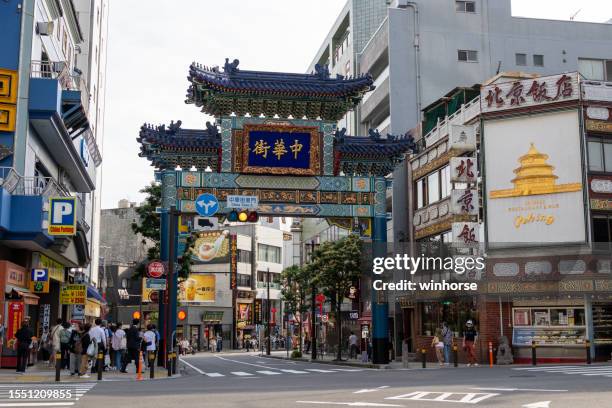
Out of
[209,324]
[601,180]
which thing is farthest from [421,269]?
[209,324]

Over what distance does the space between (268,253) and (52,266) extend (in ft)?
204

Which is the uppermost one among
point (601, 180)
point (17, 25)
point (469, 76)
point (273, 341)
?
point (469, 76)

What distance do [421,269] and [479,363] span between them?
1013cm

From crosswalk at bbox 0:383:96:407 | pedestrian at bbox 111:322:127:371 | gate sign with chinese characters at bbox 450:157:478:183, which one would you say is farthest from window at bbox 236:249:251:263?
crosswalk at bbox 0:383:96:407

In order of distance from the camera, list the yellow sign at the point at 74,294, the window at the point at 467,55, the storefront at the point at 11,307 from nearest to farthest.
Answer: the storefront at the point at 11,307 < the yellow sign at the point at 74,294 < the window at the point at 467,55

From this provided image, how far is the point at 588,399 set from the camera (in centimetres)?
1581

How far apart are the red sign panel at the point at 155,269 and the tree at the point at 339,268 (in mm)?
17283

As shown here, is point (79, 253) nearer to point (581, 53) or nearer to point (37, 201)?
point (37, 201)

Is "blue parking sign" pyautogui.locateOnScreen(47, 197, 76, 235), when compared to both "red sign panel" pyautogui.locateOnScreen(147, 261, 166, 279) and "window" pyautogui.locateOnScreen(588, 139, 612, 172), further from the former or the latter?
"window" pyautogui.locateOnScreen(588, 139, 612, 172)

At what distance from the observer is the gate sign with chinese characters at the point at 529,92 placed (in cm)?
3581

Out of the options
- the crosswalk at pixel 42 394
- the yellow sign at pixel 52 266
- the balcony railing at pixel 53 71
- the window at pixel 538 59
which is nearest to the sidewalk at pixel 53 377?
the crosswalk at pixel 42 394

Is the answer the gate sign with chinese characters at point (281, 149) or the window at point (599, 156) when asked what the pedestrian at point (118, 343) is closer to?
the gate sign with chinese characters at point (281, 149)

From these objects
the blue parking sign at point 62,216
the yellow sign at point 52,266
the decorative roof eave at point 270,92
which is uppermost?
the decorative roof eave at point 270,92

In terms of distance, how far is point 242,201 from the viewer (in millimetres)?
33156
